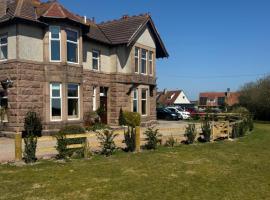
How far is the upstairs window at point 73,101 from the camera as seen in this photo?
2278 cm

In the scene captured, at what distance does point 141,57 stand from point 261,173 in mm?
18898

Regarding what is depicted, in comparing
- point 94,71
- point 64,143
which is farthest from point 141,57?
point 64,143

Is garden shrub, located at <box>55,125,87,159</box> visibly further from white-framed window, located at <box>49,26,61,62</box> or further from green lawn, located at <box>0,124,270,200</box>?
white-framed window, located at <box>49,26,61,62</box>

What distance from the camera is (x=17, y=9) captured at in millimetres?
20781

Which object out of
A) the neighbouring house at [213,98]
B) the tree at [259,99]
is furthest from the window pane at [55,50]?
the neighbouring house at [213,98]

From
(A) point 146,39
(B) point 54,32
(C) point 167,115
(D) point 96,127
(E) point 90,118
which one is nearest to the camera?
(B) point 54,32

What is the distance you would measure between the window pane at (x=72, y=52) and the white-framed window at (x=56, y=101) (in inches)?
77.6

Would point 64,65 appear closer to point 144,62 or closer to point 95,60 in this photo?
point 95,60

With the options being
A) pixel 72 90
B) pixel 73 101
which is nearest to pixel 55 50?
pixel 72 90

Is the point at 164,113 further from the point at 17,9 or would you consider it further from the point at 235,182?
the point at 235,182

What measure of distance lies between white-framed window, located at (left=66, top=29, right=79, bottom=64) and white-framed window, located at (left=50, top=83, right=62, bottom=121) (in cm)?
195

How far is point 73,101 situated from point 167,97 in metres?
75.7

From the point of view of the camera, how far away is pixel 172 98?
3807 inches

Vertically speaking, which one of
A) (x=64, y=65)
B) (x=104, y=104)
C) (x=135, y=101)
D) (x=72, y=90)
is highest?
(x=64, y=65)
